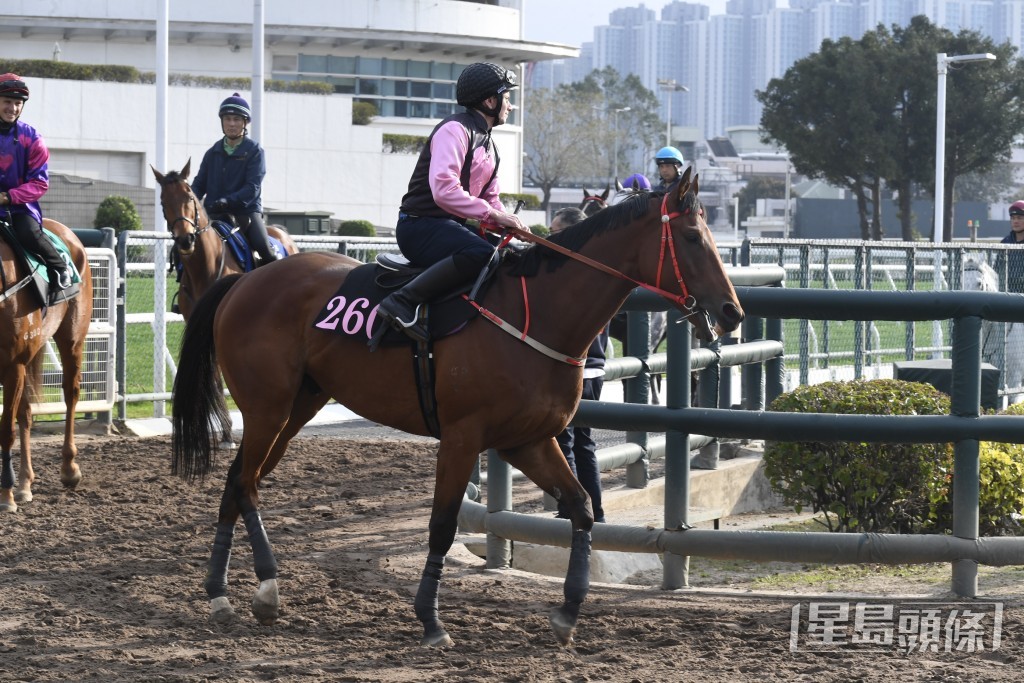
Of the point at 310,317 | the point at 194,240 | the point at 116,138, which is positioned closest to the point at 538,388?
the point at 310,317

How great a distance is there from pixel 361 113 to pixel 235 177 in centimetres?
3725

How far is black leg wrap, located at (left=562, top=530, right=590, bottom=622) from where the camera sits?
580 cm

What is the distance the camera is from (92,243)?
13258 millimetres

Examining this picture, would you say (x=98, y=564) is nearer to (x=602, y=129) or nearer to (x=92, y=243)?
(x=92, y=243)

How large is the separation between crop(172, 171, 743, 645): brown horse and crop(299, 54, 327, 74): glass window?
46.9 metres

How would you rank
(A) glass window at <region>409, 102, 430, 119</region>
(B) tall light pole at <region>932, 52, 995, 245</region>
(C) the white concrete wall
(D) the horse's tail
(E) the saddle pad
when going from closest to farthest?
1. (E) the saddle pad
2. (D) the horse's tail
3. (B) tall light pole at <region>932, 52, 995, 245</region>
4. (C) the white concrete wall
5. (A) glass window at <region>409, 102, 430, 119</region>

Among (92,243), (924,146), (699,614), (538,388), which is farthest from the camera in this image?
(924,146)

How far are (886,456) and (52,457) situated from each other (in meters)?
6.30

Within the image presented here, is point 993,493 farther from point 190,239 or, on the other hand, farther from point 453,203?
point 190,239

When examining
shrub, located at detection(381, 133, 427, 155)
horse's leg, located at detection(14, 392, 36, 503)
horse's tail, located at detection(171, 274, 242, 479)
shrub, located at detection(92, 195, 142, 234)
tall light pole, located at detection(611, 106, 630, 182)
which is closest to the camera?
horse's tail, located at detection(171, 274, 242, 479)

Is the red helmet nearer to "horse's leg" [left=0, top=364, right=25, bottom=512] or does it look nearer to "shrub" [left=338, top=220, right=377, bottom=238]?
"horse's leg" [left=0, top=364, right=25, bottom=512]

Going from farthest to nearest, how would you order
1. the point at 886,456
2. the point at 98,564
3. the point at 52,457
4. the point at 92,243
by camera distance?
the point at 92,243, the point at 52,457, the point at 886,456, the point at 98,564

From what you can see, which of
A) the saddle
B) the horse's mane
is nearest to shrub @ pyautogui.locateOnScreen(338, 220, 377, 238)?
the saddle

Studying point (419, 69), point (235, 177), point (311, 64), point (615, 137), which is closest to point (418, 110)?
point (419, 69)
